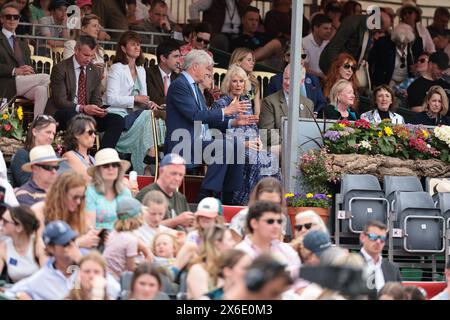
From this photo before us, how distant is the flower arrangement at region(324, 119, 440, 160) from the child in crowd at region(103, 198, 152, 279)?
4.52 m

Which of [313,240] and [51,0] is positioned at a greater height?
[51,0]

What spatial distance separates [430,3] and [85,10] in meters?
7.03

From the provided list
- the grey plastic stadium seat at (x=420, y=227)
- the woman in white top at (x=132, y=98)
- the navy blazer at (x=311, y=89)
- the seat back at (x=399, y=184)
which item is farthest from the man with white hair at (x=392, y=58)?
the grey plastic stadium seat at (x=420, y=227)

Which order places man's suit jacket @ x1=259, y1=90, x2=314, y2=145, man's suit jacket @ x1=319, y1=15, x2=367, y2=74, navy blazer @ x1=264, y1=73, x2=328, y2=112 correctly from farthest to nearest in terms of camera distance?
man's suit jacket @ x1=319, y1=15, x2=367, y2=74, navy blazer @ x1=264, y1=73, x2=328, y2=112, man's suit jacket @ x1=259, y1=90, x2=314, y2=145

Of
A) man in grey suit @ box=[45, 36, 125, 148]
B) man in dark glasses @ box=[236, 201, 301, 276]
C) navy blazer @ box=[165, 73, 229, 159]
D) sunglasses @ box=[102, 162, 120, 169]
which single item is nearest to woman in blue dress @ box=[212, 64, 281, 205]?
navy blazer @ box=[165, 73, 229, 159]

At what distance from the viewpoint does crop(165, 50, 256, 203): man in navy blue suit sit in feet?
57.9

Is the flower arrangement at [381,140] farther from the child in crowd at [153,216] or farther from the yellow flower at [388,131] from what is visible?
the child in crowd at [153,216]

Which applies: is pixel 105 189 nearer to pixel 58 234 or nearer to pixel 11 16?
pixel 58 234

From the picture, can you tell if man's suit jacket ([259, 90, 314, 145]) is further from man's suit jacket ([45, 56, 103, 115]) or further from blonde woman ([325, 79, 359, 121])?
man's suit jacket ([45, 56, 103, 115])

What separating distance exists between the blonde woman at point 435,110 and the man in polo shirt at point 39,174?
20.6ft
